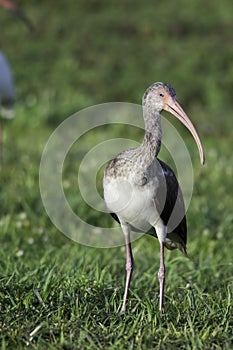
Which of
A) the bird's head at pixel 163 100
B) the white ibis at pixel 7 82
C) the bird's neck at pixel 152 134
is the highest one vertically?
the white ibis at pixel 7 82

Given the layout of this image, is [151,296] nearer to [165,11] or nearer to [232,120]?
[232,120]

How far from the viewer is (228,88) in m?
14.2

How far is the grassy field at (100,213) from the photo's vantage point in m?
3.37

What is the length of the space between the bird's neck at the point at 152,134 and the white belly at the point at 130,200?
173 millimetres

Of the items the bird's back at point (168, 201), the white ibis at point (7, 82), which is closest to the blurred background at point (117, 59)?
the white ibis at point (7, 82)

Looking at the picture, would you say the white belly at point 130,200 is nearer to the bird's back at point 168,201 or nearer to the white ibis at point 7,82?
the bird's back at point 168,201

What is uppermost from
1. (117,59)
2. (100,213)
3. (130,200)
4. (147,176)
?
(117,59)

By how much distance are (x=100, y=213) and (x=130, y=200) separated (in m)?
2.65

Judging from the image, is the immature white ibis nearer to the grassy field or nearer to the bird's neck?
the bird's neck

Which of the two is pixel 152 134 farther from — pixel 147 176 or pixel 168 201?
pixel 168 201

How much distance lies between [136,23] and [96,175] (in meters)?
10.8

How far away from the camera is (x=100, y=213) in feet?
20.4

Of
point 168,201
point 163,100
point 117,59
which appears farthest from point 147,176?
point 117,59

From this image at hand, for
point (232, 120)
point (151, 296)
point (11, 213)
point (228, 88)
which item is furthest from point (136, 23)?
point (151, 296)
